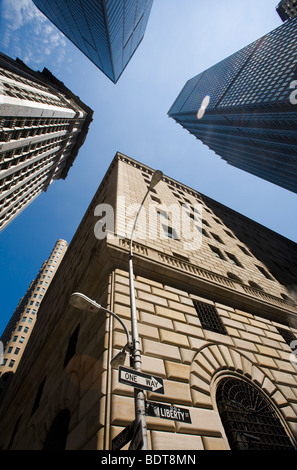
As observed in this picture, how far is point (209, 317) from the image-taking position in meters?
11.0

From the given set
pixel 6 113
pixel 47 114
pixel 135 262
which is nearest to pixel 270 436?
pixel 135 262

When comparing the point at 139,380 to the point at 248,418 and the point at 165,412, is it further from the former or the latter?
the point at 248,418

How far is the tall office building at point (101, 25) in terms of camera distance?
48.7m

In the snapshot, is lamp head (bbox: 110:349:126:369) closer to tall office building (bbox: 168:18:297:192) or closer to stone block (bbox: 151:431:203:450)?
stone block (bbox: 151:431:203:450)

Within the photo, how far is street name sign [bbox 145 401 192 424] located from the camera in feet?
16.5

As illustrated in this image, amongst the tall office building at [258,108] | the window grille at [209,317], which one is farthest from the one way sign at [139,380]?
the tall office building at [258,108]

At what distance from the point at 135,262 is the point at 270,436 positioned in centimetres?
747

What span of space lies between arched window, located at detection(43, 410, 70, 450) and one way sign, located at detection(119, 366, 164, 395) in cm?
501

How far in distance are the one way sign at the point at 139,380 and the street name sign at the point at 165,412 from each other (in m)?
0.41

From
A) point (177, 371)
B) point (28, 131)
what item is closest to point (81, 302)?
point (177, 371)

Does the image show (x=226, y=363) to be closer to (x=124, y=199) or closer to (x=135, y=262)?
(x=135, y=262)

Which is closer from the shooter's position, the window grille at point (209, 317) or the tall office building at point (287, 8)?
the window grille at point (209, 317)

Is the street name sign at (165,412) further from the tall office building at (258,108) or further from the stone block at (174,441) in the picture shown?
the tall office building at (258,108)
